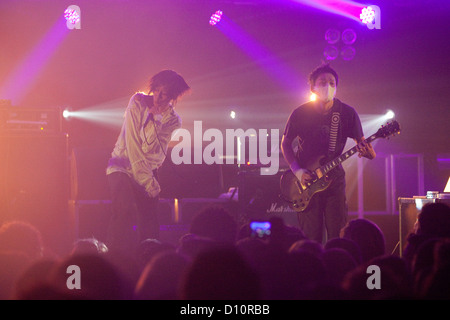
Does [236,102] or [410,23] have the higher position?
[410,23]

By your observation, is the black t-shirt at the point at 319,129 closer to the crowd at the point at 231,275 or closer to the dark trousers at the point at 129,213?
the dark trousers at the point at 129,213

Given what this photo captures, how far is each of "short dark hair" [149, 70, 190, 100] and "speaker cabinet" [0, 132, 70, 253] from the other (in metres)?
2.57

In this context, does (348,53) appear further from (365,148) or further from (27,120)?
(27,120)

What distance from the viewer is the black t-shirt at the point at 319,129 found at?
4215mm

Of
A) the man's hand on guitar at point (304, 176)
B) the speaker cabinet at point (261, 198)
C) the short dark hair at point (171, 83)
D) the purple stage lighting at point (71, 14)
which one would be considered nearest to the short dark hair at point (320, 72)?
the man's hand on guitar at point (304, 176)

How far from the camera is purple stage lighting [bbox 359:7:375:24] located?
8960 mm

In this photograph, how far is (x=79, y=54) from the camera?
968 cm

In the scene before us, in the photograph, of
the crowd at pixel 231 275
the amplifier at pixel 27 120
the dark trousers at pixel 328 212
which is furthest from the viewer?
the amplifier at pixel 27 120

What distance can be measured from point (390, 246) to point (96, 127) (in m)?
6.34

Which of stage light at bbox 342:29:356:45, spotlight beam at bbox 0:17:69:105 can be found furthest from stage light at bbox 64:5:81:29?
stage light at bbox 342:29:356:45

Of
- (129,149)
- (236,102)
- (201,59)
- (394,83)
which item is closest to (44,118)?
(129,149)

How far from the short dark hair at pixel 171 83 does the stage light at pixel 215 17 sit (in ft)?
Answer: 18.2

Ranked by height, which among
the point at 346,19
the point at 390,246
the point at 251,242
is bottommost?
the point at 390,246
